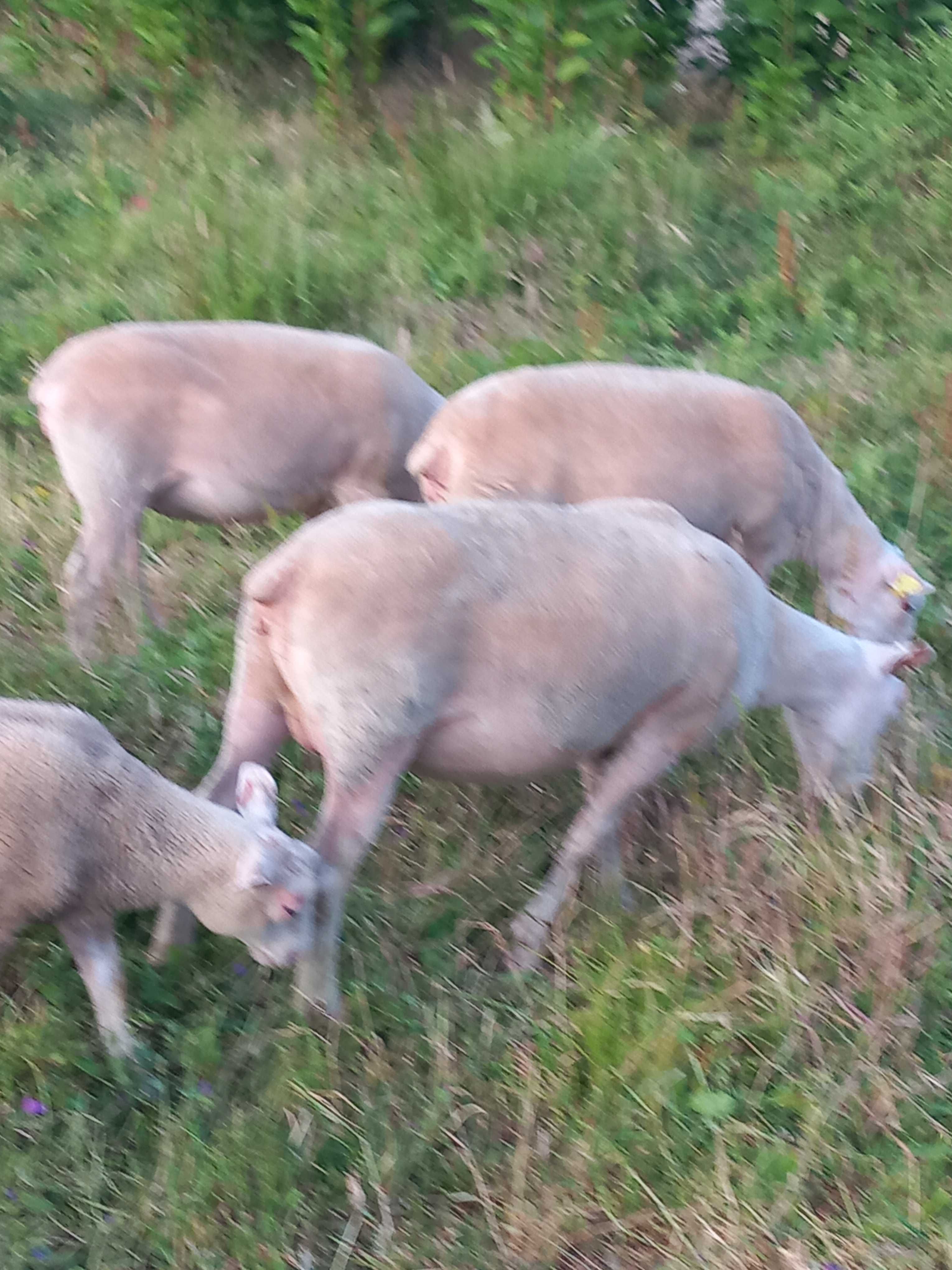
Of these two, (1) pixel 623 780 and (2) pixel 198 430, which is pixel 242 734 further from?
(2) pixel 198 430

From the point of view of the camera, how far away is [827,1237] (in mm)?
2455

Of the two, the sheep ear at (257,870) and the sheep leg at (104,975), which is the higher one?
the sheep ear at (257,870)

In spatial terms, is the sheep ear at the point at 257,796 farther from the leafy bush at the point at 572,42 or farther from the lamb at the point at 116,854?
the leafy bush at the point at 572,42

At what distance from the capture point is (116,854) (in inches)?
110

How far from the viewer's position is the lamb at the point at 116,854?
2.67 metres

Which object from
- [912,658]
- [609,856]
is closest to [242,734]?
[609,856]

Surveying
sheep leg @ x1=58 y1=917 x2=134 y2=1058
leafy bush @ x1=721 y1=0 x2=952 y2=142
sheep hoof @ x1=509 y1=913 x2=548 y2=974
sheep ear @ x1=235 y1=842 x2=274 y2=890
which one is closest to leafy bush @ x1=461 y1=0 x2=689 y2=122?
leafy bush @ x1=721 y1=0 x2=952 y2=142

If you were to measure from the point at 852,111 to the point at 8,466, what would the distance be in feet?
14.7

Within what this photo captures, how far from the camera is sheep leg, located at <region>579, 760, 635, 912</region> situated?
10.7ft

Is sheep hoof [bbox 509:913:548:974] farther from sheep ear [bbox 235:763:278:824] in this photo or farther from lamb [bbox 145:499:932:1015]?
sheep ear [bbox 235:763:278:824]

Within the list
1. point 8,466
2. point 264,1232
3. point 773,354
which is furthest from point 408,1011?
point 773,354

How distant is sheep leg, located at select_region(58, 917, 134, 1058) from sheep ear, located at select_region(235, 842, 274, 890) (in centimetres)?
36

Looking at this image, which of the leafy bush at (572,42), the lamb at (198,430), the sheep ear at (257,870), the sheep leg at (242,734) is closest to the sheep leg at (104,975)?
the sheep leg at (242,734)

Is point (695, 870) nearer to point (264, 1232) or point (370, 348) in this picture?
point (264, 1232)
